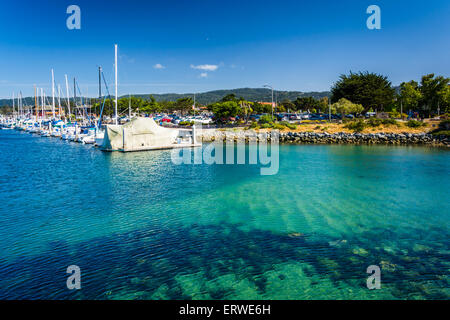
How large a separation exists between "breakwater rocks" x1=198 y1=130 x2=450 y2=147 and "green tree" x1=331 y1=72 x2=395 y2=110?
29.1 meters

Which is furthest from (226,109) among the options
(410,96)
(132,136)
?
(410,96)

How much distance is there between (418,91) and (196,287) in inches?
3388

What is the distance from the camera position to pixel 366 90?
261 feet

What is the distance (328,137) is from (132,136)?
35.2 m

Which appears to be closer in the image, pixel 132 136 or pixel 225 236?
pixel 225 236

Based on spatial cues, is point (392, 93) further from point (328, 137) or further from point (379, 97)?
point (328, 137)

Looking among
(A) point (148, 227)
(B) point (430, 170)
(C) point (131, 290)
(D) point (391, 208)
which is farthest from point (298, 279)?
(B) point (430, 170)

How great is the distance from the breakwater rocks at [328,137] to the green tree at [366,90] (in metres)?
29.1

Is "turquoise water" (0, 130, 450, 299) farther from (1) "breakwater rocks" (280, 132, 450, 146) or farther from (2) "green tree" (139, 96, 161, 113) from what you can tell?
(2) "green tree" (139, 96, 161, 113)

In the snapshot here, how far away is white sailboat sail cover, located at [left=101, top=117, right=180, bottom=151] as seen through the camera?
4188 cm

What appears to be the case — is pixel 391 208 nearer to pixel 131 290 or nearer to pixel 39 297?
pixel 131 290

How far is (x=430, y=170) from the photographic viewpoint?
91.9ft

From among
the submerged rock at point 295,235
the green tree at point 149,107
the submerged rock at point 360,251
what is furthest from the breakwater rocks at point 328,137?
the green tree at point 149,107

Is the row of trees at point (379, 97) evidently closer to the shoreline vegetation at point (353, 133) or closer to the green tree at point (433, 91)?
the green tree at point (433, 91)
